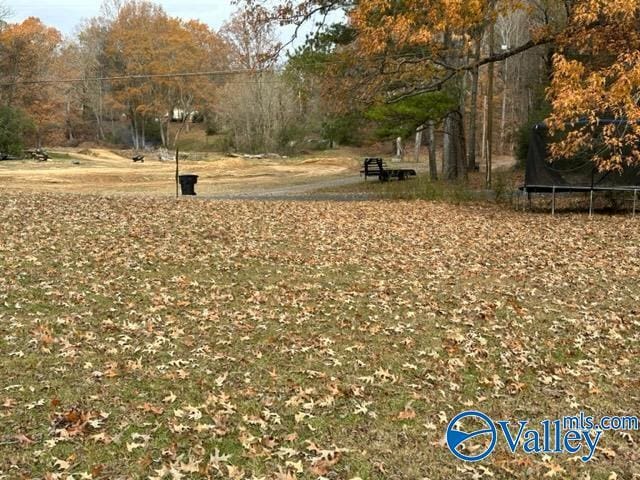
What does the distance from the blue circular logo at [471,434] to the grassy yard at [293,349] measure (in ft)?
0.27

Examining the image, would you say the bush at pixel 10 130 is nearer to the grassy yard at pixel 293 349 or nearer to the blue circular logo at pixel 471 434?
the grassy yard at pixel 293 349

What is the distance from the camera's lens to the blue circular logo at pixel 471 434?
12.5 feet

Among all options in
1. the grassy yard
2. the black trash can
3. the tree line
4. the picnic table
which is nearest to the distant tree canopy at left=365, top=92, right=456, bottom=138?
the tree line

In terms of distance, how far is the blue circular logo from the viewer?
12.5ft

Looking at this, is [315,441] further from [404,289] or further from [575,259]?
[575,259]

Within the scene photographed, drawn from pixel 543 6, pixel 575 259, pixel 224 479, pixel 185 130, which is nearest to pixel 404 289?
pixel 575 259

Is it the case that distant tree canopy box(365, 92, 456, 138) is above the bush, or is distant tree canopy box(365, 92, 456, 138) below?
below

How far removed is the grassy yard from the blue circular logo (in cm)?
8

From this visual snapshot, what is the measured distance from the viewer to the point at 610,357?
218 inches

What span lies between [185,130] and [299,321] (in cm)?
6357

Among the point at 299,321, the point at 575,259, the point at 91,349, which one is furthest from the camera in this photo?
the point at 575,259

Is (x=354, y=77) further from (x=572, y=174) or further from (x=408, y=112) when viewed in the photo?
(x=572, y=174)

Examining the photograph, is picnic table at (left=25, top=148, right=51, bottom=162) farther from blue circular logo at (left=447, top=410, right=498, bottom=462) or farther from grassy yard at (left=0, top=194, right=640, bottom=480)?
blue circular logo at (left=447, top=410, right=498, bottom=462)

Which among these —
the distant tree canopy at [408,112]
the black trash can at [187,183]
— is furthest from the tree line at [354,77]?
the black trash can at [187,183]
